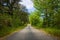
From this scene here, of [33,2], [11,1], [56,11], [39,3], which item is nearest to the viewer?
[56,11]

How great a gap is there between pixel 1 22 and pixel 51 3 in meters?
11.6

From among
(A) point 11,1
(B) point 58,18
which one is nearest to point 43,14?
(A) point 11,1

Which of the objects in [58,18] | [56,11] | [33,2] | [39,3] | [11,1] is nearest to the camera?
[58,18]

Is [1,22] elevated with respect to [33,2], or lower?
lower

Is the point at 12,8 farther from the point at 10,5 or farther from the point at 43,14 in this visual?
the point at 43,14

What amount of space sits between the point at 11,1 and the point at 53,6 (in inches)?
922

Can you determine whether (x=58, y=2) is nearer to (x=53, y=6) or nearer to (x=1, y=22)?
(x=53, y=6)

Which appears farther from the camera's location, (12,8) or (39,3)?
(12,8)

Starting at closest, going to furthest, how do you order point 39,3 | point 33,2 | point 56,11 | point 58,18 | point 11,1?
point 58,18 → point 56,11 → point 39,3 → point 33,2 → point 11,1

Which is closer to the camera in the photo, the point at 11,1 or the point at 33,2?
the point at 33,2

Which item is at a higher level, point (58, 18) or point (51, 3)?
point (51, 3)

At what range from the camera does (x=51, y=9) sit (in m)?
38.6

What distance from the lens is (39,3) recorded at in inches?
1982

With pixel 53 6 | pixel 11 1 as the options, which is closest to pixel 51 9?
pixel 53 6
